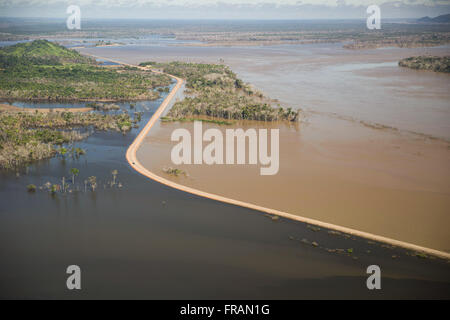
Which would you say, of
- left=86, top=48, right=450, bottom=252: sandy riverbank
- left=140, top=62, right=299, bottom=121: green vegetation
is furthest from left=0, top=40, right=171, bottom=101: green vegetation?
left=86, top=48, right=450, bottom=252: sandy riverbank

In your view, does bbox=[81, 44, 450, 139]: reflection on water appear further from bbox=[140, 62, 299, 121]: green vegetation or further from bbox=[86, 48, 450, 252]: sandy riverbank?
bbox=[86, 48, 450, 252]: sandy riverbank

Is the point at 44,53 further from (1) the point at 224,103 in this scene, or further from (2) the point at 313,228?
(2) the point at 313,228

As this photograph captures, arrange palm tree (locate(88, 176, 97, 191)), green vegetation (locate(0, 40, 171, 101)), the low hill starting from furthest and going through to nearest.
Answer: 1. the low hill
2. green vegetation (locate(0, 40, 171, 101))
3. palm tree (locate(88, 176, 97, 191))

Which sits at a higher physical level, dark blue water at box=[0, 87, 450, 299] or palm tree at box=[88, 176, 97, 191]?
palm tree at box=[88, 176, 97, 191]

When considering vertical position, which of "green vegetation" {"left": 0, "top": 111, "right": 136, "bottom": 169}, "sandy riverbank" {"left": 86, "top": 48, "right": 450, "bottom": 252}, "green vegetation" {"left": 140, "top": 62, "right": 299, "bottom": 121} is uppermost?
"green vegetation" {"left": 140, "top": 62, "right": 299, "bottom": 121}

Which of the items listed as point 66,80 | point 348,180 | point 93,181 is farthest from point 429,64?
point 93,181
